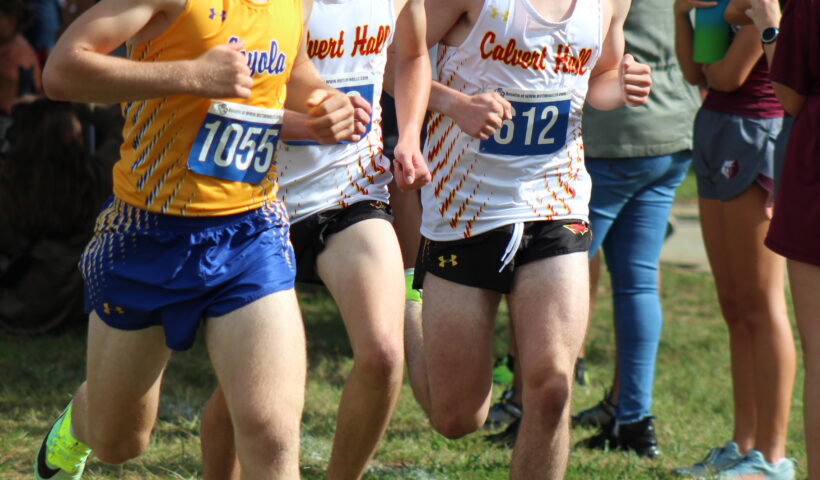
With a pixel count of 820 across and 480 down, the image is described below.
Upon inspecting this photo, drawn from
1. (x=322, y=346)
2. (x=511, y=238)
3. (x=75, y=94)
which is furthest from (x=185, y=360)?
(x=75, y=94)

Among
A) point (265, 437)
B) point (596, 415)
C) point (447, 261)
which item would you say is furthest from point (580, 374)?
point (265, 437)

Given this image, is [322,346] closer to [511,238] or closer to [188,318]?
[511,238]

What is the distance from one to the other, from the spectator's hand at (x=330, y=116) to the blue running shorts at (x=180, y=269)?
266 millimetres

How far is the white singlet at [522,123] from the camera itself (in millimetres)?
3568

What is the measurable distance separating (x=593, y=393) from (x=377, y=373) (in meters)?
2.68

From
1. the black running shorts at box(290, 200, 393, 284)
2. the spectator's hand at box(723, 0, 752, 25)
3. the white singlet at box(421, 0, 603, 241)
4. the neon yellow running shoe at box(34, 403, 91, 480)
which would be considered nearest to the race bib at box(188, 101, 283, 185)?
the black running shorts at box(290, 200, 393, 284)

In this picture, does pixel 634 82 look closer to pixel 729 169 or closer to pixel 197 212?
pixel 729 169

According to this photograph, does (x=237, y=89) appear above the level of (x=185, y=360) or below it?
above

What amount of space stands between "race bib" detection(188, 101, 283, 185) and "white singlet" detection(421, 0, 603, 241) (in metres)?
0.79

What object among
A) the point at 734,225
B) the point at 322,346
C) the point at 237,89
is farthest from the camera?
the point at 322,346

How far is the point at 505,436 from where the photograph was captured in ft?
16.2

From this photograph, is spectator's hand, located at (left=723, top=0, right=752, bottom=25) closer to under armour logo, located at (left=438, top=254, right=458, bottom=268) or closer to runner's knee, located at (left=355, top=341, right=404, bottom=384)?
under armour logo, located at (left=438, top=254, right=458, bottom=268)

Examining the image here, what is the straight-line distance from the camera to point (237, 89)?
2771 millimetres

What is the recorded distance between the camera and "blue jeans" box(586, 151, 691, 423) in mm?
4836
